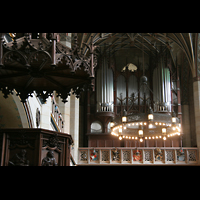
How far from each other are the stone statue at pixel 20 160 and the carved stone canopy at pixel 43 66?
1593 mm

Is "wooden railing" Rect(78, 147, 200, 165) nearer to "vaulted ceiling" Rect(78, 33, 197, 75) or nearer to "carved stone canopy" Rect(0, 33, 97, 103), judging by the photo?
"vaulted ceiling" Rect(78, 33, 197, 75)

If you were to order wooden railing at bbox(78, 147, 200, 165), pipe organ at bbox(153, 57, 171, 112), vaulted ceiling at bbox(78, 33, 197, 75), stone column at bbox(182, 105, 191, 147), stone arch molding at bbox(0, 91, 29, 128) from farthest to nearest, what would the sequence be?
stone column at bbox(182, 105, 191, 147), pipe organ at bbox(153, 57, 171, 112), vaulted ceiling at bbox(78, 33, 197, 75), wooden railing at bbox(78, 147, 200, 165), stone arch molding at bbox(0, 91, 29, 128)

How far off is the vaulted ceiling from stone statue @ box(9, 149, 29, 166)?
13.9 m

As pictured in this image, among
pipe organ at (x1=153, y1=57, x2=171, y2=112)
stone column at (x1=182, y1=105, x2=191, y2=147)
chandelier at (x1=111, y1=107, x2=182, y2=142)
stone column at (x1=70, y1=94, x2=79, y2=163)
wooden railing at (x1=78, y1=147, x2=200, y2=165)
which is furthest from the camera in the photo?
stone column at (x1=182, y1=105, x2=191, y2=147)

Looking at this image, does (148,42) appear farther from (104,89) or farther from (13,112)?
(13,112)

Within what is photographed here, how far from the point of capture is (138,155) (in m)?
19.1

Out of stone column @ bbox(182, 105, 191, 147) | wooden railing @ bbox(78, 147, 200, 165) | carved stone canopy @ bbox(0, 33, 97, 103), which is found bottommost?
wooden railing @ bbox(78, 147, 200, 165)

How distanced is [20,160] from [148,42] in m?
16.9

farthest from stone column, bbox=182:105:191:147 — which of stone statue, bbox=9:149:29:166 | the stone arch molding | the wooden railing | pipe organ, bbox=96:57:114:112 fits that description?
stone statue, bbox=9:149:29:166

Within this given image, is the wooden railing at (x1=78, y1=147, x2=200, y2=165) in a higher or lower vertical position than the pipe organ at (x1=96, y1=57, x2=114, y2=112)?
lower

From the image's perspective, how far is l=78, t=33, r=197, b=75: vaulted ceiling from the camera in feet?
64.9
